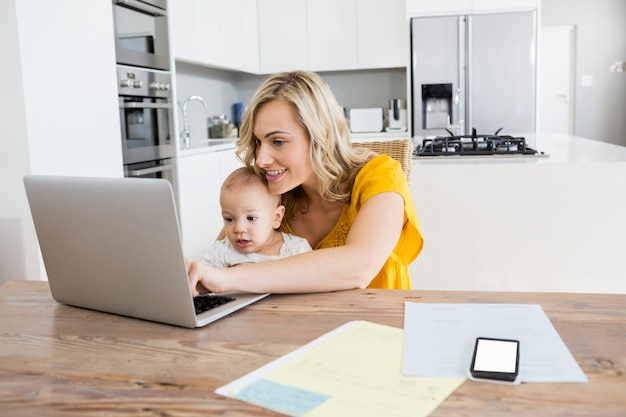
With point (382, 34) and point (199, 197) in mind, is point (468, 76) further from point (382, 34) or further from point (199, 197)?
point (199, 197)

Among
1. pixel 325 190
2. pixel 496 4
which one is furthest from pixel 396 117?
pixel 325 190

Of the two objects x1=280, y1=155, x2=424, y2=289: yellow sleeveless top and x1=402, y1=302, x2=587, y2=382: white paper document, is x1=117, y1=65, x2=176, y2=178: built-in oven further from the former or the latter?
x1=402, y1=302, x2=587, y2=382: white paper document

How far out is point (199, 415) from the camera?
29.0 inches

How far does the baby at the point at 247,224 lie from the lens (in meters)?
1.50

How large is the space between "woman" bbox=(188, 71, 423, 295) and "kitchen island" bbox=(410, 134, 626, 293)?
1.02 meters

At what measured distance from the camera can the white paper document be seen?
0.83 meters

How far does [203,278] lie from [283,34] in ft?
16.8

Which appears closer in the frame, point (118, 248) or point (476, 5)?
point (118, 248)

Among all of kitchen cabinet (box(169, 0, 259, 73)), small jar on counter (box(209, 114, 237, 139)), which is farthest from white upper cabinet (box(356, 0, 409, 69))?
small jar on counter (box(209, 114, 237, 139))

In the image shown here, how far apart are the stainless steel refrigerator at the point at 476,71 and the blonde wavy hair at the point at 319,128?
4.14 meters

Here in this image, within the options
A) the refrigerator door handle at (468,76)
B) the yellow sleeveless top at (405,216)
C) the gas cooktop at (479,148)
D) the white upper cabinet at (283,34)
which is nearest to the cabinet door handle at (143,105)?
the gas cooktop at (479,148)

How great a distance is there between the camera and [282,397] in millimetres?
769

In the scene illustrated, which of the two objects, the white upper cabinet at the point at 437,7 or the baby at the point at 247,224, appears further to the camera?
the white upper cabinet at the point at 437,7

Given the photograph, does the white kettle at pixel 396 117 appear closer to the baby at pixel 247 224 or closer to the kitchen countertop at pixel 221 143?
the kitchen countertop at pixel 221 143
